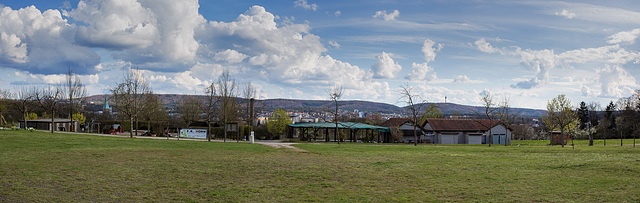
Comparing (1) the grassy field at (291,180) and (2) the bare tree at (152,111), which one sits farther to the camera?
(2) the bare tree at (152,111)

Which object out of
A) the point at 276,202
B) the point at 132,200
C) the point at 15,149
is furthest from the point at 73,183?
the point at 15,149

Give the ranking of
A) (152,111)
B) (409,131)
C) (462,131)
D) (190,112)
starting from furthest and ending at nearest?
(190,112) < (152,111) < (462,131) < (409,131)

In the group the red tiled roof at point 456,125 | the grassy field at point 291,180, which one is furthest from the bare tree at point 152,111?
the grassy field at point 291,180

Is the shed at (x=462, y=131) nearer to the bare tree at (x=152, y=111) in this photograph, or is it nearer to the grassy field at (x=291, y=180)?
the bare tree at (x=152, y=111)

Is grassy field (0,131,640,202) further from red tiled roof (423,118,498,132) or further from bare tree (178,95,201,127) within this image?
→ bare tree (178,95,201,127)

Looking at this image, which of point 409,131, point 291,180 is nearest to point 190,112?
point 409,131

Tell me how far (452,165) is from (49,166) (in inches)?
692

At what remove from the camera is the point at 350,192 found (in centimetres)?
1284

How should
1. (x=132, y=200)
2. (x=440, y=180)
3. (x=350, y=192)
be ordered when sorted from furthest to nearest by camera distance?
(x=440, y=180)
(x=350, y=192)
(x=132, y=200)

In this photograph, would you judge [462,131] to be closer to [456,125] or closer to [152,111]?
[456,125]

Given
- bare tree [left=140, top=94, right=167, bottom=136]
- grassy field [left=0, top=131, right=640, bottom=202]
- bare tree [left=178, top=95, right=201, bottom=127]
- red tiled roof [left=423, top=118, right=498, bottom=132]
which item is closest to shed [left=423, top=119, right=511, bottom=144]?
red tiled roof [left=423, top=118, right=498, bottom=132]

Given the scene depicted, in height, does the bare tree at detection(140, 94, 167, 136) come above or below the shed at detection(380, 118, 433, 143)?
above

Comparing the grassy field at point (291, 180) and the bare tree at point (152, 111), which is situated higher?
the bare tree at point (152, 111)

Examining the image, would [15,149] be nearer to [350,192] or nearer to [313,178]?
[313,178]
